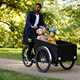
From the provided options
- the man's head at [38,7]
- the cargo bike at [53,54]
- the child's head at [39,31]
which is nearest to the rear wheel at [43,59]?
the cargo bike at [53,54]

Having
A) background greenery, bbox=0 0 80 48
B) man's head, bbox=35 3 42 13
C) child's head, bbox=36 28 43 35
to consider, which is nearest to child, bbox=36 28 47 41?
child's head, bbox=36 28 43 35

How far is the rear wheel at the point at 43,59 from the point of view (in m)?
10.8

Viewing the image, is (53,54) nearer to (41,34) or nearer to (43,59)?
(43,59)

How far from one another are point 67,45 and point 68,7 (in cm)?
832

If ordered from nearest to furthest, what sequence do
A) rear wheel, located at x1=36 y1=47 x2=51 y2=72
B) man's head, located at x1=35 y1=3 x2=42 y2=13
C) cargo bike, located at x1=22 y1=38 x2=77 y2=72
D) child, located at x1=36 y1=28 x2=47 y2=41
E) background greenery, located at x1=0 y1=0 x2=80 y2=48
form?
cargo bike, located at x1=22 y1=38 x2=77 y2=72 < rear wheel, located at x1=36 y1=47 x2=51 y2=72 < child, located at x1=36 y1=28 x2=47 y2=41 < man's head, located at x1=35 y1=3 x2=42 y2=13 < background greenery, located at x1=0 y1=0 x2=80 y2=48

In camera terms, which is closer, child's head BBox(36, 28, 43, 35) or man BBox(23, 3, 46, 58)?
child's head BBox(36, 28, 43, 35)

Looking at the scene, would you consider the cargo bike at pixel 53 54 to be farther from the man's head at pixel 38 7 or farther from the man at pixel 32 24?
the man's head at pixel 38 7

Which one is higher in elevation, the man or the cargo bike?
the man

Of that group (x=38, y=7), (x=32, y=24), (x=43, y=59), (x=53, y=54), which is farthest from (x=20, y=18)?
(x=53, y=54)

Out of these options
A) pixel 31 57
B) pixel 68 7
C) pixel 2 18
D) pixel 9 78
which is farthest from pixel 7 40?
pixel 9 78

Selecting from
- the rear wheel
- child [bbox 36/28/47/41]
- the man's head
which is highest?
the man's head

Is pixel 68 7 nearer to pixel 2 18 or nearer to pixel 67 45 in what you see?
pixel 67 45

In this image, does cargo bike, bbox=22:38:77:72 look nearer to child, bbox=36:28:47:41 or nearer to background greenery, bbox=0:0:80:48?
child, bbox=36:28:47:41

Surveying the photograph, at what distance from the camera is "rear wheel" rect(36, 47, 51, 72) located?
35.5 feet
